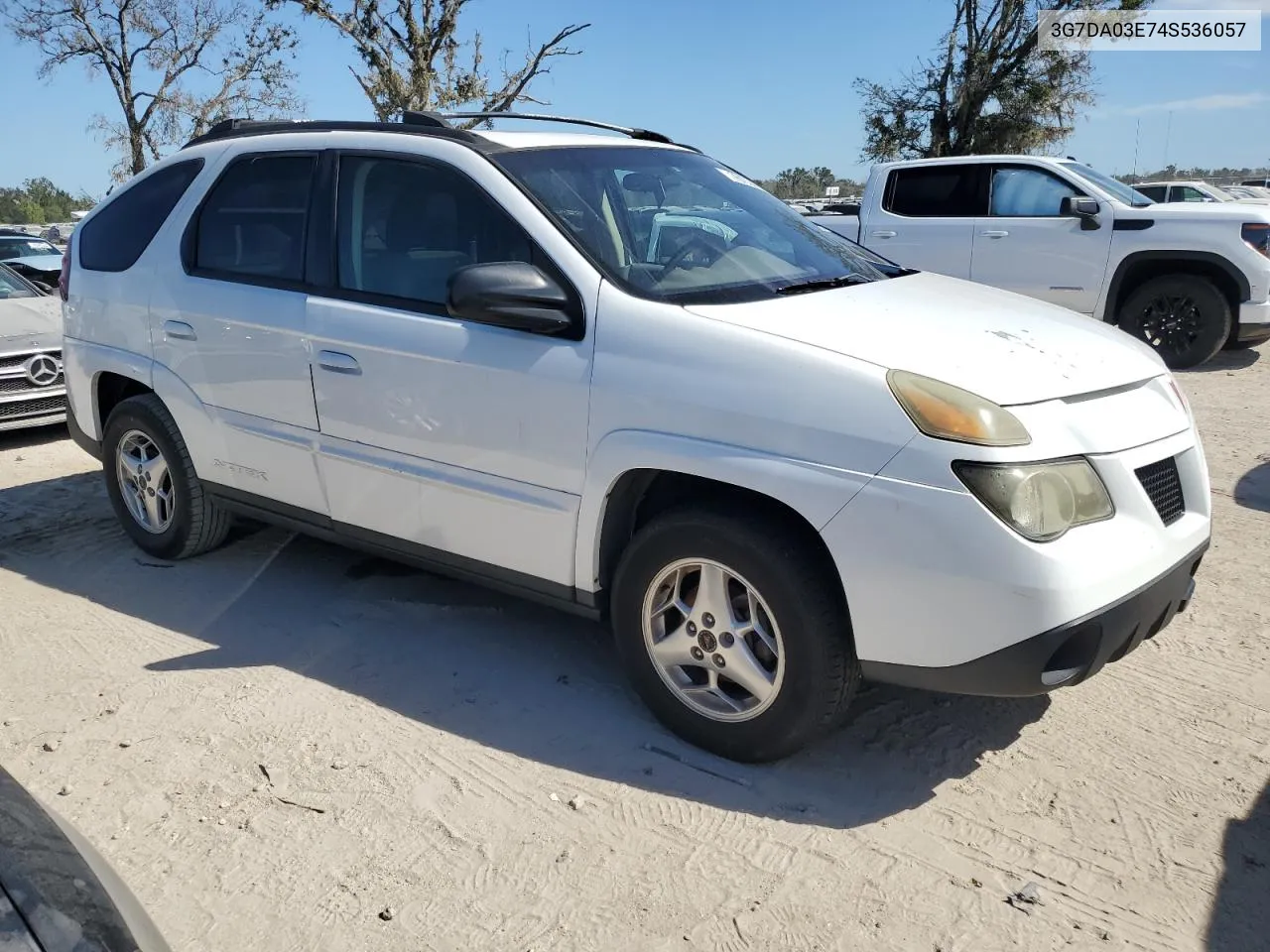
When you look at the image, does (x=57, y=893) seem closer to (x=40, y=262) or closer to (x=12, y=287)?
(x=12, y=287)

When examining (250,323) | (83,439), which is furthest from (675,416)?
(83,439)

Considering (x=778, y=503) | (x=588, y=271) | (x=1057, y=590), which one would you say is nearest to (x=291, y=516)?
(x=588, y=271)

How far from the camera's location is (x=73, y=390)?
515 centimetres

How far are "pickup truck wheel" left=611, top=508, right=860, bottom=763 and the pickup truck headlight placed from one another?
50 centimetres

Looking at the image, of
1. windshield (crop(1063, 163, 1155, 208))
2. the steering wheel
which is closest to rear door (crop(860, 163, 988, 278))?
windshield (crop(1063, 163, 1155, 208))

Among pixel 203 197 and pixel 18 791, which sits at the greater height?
pixel 203 197

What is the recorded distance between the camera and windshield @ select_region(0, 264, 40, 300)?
8.60 m

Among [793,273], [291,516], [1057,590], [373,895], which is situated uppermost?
[793,273]

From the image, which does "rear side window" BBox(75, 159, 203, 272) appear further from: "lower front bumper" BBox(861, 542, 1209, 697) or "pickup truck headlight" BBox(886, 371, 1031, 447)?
"lower front bumper" BBox(861, 542, 1209, 697)

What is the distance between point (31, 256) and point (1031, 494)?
17.5 metres

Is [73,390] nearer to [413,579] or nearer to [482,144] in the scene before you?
[413,579]

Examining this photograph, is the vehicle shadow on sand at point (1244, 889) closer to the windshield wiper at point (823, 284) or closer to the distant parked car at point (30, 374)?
the windshield wiper at point (823, 284)

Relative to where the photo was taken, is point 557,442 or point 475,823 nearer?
point 475,823

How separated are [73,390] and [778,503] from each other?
12.5 feet
